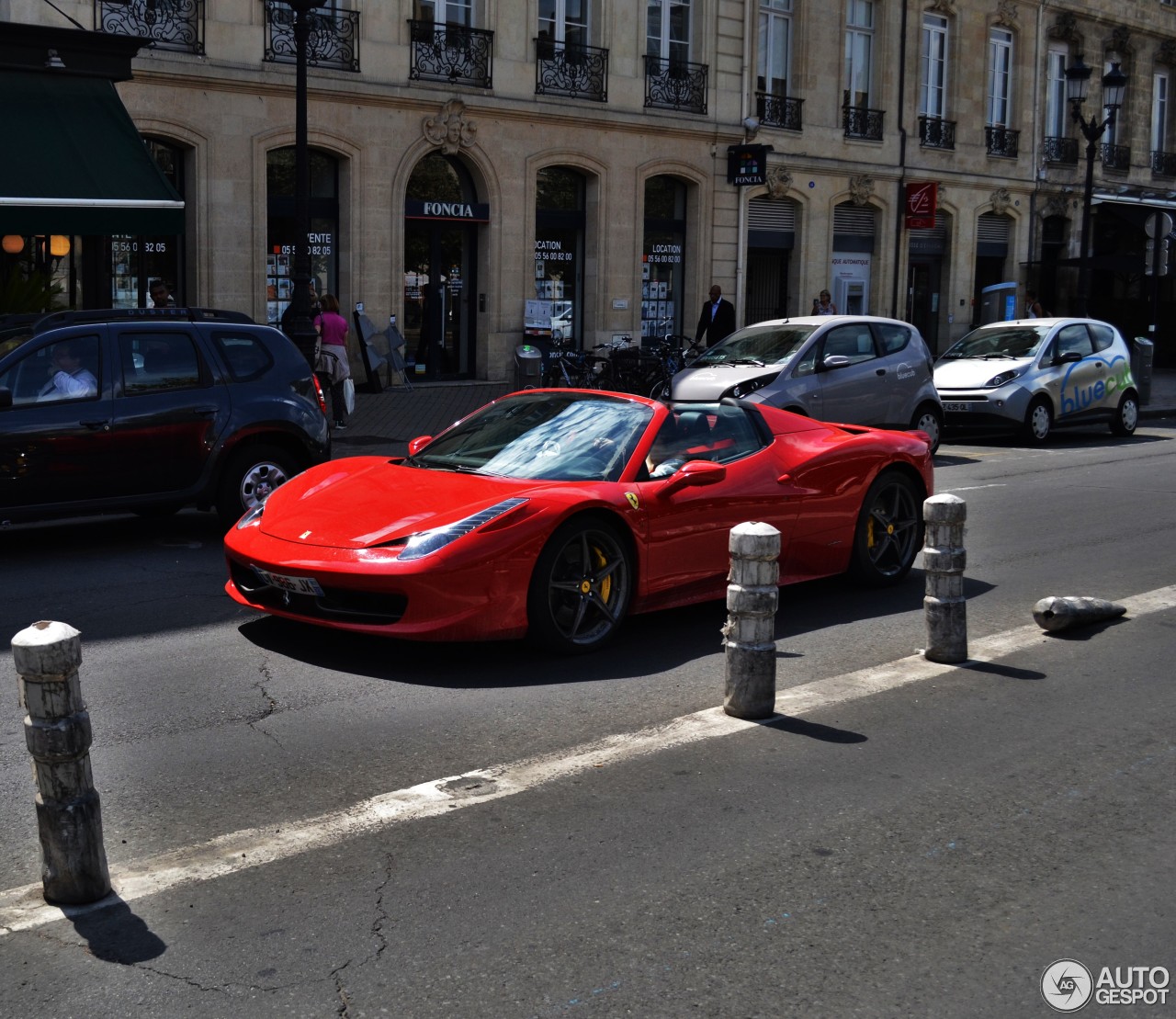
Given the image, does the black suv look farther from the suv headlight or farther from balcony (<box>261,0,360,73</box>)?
balcony (<box>261,0,360,73</box>)

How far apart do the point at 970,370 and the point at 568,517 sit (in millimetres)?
14525

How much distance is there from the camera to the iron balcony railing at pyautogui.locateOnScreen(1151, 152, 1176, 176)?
137ft

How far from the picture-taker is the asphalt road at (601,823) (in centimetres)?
401

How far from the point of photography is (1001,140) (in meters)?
36.4

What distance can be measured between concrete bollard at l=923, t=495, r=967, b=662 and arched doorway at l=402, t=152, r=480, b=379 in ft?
62.4

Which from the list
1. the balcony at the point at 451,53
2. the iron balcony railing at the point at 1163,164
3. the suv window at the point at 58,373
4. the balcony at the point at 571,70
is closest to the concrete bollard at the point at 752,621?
the suv window at the point at 58,373

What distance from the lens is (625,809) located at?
17.4 feet

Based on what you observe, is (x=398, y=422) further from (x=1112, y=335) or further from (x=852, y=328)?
(x=1112, y=335)

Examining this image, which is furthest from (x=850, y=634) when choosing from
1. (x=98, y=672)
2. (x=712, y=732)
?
(x=98, y=672)

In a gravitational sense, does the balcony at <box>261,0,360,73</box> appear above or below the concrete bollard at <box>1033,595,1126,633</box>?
above

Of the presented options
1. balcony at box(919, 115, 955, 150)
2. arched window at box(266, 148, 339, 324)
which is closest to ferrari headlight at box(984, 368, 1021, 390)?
arched window at box(266, 148, 339, 324)

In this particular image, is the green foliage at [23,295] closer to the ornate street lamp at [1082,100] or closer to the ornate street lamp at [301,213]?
the ornate street lamp at [301,213]

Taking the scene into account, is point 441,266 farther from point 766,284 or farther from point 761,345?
point 761,345

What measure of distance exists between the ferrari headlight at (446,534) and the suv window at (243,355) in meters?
4.75
